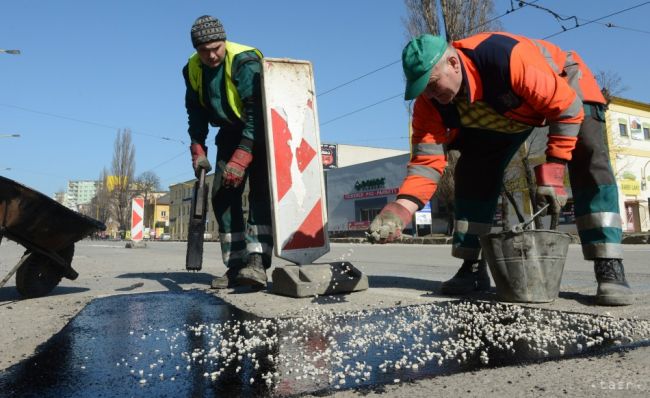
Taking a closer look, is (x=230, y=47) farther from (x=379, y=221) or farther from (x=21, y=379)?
(x=21, y=379)

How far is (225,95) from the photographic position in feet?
12.7

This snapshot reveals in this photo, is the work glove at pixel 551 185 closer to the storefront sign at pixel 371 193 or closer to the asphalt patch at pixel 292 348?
the asphalt patch at pixel 292 348

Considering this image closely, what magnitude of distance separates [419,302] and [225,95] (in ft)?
7.20

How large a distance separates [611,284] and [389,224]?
1298 millimetres

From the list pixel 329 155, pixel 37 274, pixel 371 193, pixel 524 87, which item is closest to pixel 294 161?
pixel 524 87

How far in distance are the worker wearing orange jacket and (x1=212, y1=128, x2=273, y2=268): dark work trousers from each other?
53.0 inches

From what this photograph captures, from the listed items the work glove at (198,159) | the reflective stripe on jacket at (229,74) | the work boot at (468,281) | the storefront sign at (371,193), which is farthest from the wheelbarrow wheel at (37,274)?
the storefront sign at (371,193)

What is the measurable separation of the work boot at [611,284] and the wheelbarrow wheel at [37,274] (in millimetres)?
3789

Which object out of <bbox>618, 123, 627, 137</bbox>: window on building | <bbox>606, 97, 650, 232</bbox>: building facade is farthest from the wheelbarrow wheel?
<bbox>618, 123, 627, 137</bbox>: window on building

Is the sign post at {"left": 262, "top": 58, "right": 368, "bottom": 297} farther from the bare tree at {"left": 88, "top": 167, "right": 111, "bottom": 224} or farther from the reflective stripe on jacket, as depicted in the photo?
the bare tree at {"left": 88, "top": 167, "right": 111, "bottom": 224}

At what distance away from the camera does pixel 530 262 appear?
2.80 m

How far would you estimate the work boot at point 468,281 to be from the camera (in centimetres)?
334

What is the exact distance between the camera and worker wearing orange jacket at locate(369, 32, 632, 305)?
2.58 metres

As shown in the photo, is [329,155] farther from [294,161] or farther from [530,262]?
[530,262]
